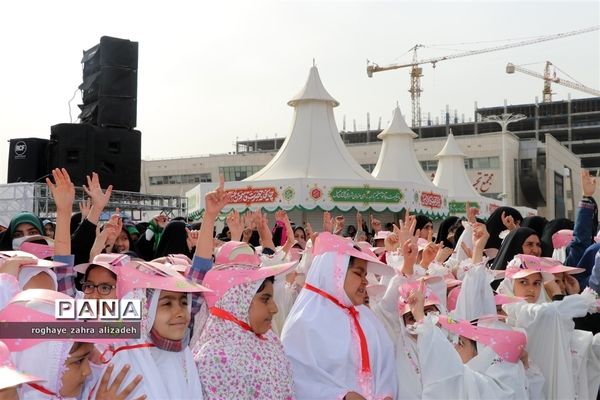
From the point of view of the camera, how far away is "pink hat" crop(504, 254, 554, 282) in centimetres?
393

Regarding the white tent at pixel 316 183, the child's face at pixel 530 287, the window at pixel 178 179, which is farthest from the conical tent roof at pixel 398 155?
the window at pixel 178 179

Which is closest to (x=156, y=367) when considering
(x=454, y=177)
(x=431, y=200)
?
(x=431, y=200)

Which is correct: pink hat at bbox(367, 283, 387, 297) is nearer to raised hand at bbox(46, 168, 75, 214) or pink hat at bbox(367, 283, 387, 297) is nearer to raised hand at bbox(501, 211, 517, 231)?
raised hand at bbox(46, 168, 75, 214)

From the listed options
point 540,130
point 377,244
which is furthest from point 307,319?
point 540,130

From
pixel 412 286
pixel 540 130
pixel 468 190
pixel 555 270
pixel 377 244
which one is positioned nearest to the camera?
pixel 412 286

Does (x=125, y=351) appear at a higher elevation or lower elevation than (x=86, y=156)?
lower

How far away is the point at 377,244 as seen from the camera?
765 centimetres

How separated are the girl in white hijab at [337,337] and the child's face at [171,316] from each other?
766 mm

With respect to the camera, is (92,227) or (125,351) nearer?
(125,351)

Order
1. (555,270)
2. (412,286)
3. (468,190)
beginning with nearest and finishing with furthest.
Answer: (412,286)
(555,270)
(468,190)

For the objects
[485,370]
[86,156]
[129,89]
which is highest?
[129,89]

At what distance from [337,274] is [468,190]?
26.3 m

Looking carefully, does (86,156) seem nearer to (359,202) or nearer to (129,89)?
(129,89)

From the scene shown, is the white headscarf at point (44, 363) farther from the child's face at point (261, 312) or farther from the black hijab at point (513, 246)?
the black hijab at point (513, 246)
